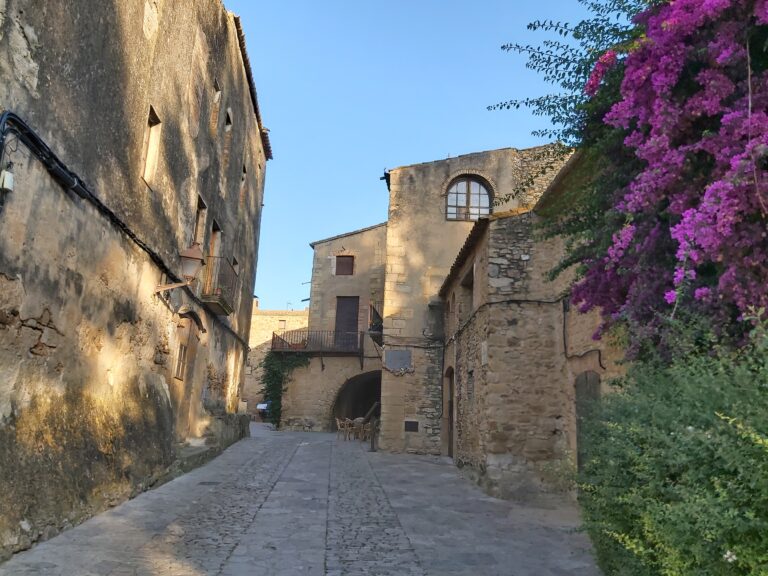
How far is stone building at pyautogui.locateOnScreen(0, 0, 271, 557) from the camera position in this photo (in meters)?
4.52

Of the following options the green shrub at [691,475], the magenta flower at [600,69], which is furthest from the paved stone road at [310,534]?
the magenta flower at [600,69]

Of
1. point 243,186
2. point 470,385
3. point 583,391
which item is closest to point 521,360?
point 583,391

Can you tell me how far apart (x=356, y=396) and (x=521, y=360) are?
19.3 metres

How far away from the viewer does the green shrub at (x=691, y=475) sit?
2.01 m

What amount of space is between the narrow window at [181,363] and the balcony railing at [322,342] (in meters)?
13.5

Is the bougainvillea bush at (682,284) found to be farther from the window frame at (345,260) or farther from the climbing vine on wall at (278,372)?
the window frame at (345,260)

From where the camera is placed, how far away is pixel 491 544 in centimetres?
561

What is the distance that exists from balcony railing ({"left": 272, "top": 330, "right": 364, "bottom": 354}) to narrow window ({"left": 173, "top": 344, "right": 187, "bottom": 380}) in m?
13.5

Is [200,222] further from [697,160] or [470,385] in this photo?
[697,160]

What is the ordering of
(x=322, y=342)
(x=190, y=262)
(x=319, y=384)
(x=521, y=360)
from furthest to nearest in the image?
(x=322, y=342) < (x=319, y=384) < (x=521, y=360) < (x=190, y=262)

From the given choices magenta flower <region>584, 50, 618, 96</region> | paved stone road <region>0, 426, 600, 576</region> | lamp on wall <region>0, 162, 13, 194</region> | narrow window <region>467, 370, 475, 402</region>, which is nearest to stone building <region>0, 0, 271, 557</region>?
lamp on wall <region>0, 162, 13, 194</region>

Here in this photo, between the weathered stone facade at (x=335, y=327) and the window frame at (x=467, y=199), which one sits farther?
the weathered stone facade at (x=335, y=327)

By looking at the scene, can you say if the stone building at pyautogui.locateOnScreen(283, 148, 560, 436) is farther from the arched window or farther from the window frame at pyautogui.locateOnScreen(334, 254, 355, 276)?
the window frame at pyautogui.locateOnScreen(334, 254, 355, 276)

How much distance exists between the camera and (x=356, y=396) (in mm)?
27875
